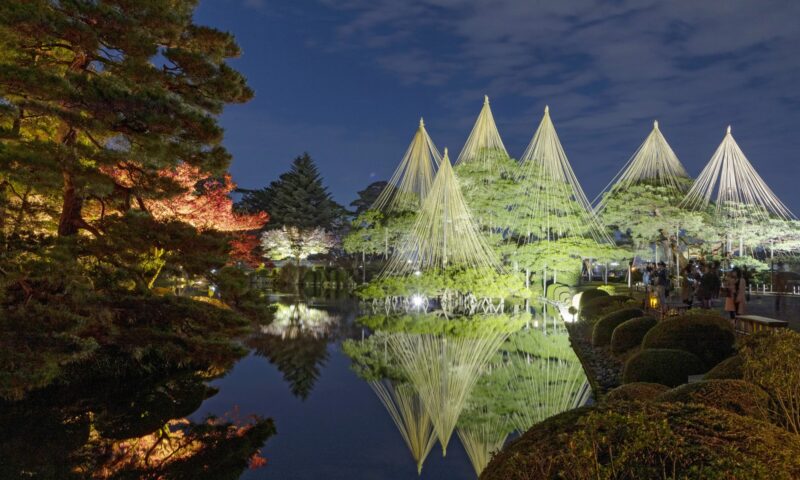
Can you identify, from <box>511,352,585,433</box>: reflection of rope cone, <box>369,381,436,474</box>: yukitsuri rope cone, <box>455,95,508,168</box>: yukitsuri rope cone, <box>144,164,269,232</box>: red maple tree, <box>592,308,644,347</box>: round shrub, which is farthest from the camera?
<box>455,95,508,168</box>: yukitsuri rope cone

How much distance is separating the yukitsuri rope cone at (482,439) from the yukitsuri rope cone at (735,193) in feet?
75.7

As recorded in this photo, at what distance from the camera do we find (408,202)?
31.8m

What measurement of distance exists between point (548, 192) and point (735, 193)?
9.55 meters

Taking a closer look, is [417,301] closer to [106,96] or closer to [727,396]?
[106,96]

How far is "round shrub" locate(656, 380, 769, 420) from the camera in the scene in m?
4.08

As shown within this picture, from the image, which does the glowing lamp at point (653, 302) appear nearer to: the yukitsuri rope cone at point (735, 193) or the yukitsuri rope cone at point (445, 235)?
the yukitsuri rope cone at point (445, 235)

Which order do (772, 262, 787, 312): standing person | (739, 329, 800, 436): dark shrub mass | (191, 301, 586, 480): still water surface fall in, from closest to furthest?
(739, 329, 800, 436): dark shrub mass < (191, 301, 586, 480): still water surface < (772, 262, 787, 312): standing person

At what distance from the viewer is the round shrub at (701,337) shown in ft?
30.5

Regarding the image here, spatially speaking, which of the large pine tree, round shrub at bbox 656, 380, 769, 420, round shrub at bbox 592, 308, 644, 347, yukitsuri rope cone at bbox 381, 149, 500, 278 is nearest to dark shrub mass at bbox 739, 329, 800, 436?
round shrub at bbox 656, 380, 769, 420

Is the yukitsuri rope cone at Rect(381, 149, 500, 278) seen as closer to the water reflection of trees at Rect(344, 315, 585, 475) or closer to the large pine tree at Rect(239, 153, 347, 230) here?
the water reflection of trees at Rect(344, 315, 585, 475)

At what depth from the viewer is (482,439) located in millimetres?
7969

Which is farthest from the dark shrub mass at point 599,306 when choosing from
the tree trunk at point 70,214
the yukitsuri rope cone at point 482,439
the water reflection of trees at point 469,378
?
the tree trunk at point 70,214

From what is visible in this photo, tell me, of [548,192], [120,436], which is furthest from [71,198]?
[548,192]

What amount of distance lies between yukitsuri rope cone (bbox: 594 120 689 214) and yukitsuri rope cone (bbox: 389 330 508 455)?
1703 centimetres
